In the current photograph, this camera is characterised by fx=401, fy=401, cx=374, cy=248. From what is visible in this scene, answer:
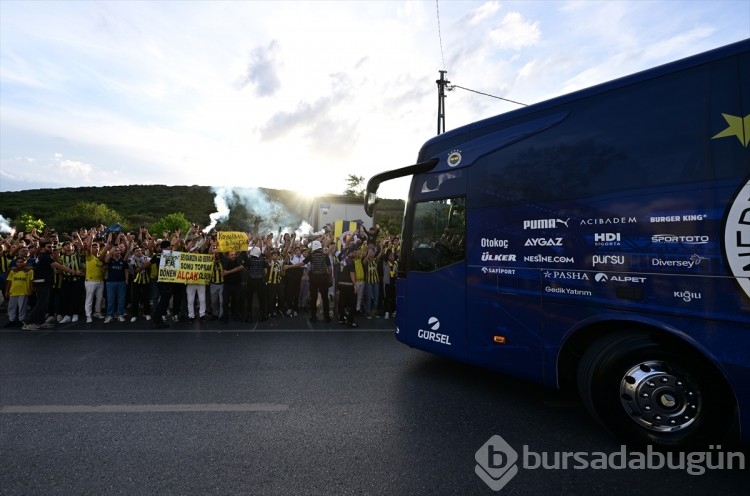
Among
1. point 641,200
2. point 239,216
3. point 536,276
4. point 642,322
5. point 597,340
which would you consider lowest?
point 597,340

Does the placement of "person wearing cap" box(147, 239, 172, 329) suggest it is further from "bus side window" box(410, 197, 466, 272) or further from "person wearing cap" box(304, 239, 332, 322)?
"bus side window" box(410, 197, 466, 272)

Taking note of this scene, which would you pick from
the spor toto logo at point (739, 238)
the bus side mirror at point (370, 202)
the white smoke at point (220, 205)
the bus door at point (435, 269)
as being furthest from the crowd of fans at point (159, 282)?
the white smoke at point (220, 205)

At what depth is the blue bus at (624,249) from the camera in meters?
2.88

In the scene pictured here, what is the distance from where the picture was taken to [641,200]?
10.6ft

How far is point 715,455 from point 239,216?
3443 inches

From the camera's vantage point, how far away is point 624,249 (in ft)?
10.8

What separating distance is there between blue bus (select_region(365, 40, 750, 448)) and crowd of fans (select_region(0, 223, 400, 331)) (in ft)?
16.3

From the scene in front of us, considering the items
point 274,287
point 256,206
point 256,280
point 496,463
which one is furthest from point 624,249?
point 256,206

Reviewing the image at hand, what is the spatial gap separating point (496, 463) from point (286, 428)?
1.79 meters

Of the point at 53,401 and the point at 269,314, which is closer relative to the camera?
the point at 53,401

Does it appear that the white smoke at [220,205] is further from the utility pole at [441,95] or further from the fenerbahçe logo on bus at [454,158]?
the fenerbahçe logo on bus at [454,158]

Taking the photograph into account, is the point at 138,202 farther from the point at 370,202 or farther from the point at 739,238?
the point at 739,238

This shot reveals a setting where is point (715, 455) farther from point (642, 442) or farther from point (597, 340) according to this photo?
point (597, 340)

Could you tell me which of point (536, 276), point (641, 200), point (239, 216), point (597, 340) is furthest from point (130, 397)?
point (239, 216)
